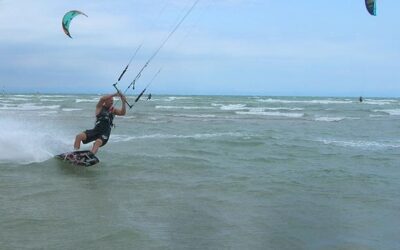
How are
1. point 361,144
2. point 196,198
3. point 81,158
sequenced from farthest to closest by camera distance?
point 361,144 → point 81,158 → point 196,198

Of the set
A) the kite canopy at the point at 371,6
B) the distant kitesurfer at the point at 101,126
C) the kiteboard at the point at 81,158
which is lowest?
the kiteboard at the point at 81,158

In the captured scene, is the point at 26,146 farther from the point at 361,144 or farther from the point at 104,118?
the point at 361,144

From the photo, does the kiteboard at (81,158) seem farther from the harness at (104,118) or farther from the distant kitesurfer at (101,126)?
the harness at (104,118)

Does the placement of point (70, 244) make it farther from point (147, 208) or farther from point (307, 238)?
point (307, 238)

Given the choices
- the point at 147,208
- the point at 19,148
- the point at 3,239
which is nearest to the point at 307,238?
the point at 147,208

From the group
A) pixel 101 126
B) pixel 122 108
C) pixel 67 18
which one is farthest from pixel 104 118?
pixel 67 18

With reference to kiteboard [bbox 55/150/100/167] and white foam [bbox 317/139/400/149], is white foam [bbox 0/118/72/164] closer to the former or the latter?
kiteboard [bbox 55/150/100/167]

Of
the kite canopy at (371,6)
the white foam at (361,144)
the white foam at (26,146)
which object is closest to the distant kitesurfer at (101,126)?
the white foam at (26,146)

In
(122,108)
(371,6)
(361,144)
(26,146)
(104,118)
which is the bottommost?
(361,144)

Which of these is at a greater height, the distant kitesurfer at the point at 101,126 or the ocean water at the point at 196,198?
the distant kitesurfer at the point at 101,126

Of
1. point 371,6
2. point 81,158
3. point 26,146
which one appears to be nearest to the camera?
point 81,158

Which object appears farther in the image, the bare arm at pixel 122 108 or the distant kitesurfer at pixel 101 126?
the distant kitesurfer at pixel 101 126

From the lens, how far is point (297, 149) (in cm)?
1352

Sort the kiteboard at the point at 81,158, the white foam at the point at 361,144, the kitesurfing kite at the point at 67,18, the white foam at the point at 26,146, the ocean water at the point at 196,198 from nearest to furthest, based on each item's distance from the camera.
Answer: the ocean water at the point at 196,198 < the kiteboard at the point at 81,158 < the white foam at the point at 26,146 < the kitesurfing kite at the point at 67,18 < the white foam at the point at 361,144
